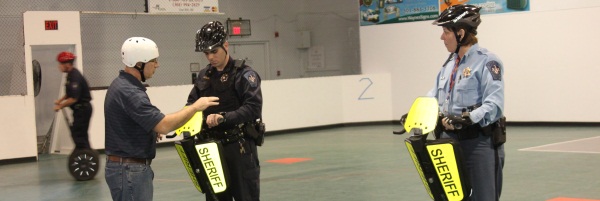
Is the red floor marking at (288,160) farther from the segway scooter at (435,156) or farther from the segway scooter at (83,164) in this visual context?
the segway scooter at (435,156)

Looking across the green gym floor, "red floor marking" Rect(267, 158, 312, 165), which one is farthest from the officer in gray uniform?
"red floor marking" Rect(267, 158, 312, 165)

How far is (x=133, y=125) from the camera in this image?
5297mm

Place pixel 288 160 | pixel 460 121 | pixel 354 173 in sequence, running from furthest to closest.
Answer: pixel 288 160, pixel 354 173, pixel 460 121

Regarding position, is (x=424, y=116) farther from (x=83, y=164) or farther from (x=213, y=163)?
(x=83, y=164)

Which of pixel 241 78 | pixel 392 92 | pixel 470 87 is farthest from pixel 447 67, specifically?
pixel 392 92

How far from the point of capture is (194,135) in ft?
A: 19.8

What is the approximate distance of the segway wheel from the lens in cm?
1191

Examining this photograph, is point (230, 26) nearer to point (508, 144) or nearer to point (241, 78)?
point (508, 144)

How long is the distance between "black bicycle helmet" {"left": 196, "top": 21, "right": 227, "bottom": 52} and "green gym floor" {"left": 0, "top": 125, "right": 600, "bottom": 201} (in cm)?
350

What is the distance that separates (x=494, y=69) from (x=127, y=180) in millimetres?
2415

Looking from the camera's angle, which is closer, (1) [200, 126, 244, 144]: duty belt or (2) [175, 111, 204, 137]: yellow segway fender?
(2) [175, 111, 204, 137]: yellow segway fender

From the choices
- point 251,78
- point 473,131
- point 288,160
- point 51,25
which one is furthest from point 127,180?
point 51,25

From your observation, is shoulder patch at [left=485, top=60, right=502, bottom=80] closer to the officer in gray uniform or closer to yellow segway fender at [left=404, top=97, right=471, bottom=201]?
the officer in gray uniform

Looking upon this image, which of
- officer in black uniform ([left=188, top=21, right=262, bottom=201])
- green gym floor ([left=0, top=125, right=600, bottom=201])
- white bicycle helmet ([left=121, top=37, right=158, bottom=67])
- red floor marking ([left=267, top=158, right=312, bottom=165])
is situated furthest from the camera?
red floor marking ([left=267, top=158, right=312, bottom=165])
